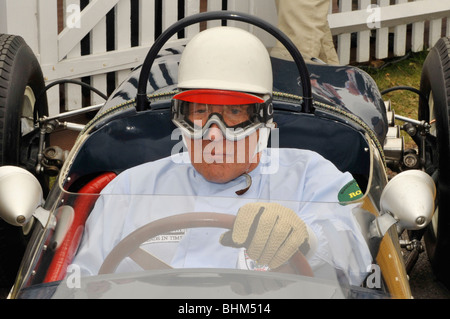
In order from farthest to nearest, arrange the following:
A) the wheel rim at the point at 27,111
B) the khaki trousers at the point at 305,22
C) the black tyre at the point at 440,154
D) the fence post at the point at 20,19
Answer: the khaki trousers at the point at 305,22 < the fence post at the point at 20,19 < the wheel rim at the point at 27,111 < the black tyre at the point at 440,154

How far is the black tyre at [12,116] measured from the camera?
12.1 feet

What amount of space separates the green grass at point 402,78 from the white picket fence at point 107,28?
30 cm

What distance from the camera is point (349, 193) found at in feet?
9.44

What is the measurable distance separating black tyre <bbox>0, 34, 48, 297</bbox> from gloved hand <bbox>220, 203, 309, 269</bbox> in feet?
5.18

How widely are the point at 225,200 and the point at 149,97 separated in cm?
109

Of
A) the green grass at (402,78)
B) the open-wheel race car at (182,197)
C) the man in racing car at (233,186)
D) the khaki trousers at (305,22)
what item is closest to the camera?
the open-wheel race car at (182,197)

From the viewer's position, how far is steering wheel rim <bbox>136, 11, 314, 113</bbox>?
10.4ft

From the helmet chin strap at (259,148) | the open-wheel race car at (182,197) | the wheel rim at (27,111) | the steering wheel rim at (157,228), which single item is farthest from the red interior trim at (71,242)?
the wheel rim at (27,111)

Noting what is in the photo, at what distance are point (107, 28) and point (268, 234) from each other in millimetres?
3899

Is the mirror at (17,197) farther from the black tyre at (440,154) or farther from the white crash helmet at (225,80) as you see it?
the black tyre at (440,154)

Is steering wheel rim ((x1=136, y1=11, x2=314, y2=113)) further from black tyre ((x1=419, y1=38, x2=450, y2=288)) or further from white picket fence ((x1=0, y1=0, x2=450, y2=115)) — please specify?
white picket fence ((x1=0, y1=0, x2=450, y2=115))

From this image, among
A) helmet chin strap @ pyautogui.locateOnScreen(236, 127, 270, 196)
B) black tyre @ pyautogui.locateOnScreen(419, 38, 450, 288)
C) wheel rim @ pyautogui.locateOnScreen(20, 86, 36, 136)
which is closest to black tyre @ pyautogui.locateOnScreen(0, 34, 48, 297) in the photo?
wheel rim @ pyautogui.locateOnScreen(20, 86, 36, 136)

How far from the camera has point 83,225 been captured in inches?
101
